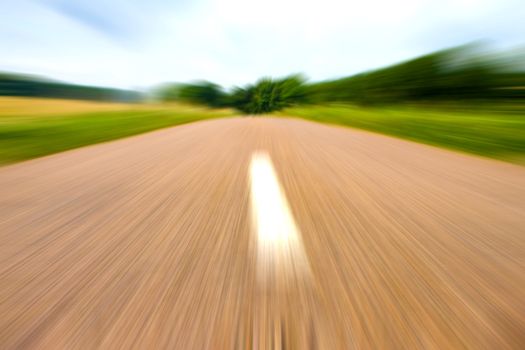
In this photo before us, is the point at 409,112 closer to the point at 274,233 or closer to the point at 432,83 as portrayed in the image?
the point at 432,83

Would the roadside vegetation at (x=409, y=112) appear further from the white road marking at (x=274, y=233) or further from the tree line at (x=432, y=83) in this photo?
the white road marking at (x=274, y=233)

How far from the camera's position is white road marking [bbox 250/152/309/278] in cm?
105

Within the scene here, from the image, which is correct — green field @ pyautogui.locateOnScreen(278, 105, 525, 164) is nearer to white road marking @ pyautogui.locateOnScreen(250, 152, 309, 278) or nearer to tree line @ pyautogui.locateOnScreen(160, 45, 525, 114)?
tree line @ pyautogui.locateOnScreen(160, 45, 525, 114)

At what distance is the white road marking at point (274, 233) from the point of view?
41.4 inches

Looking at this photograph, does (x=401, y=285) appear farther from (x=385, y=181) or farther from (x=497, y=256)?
(x=385, y=181)

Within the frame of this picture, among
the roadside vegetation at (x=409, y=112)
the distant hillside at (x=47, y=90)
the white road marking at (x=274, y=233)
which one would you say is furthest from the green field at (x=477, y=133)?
the distant hillside at (x=47, y=90)

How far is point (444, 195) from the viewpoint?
74.9 inches

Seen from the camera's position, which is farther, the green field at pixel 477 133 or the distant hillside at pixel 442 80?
the distant hillside at pixel 442 80

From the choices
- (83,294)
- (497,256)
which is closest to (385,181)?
(497,256)

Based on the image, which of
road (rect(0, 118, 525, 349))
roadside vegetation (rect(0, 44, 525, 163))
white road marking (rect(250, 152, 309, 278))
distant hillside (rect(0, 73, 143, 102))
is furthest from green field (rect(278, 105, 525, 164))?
distant hillside (rect(0, 73, 143, 102))

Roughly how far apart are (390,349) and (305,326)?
0.84 ft

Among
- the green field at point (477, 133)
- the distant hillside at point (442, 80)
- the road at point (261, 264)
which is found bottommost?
the green field at point (477, 133)

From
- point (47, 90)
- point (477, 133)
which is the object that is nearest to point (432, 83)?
point (477, 133)

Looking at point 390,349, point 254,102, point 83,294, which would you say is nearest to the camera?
point 390,349
